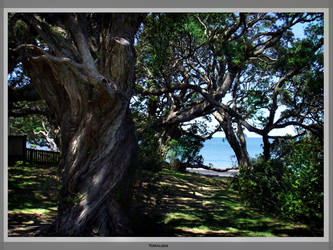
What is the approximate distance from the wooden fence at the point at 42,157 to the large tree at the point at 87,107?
5303 millimetres

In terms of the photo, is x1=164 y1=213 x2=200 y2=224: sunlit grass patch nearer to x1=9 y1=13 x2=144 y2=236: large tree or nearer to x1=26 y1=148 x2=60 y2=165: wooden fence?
x1=9 y1=13 x2=144 y2=236: large tree

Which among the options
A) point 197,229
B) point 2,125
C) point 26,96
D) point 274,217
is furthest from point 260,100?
point 2,125

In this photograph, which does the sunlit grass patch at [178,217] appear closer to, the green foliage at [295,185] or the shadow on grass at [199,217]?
the shadow on grass at [199,217]

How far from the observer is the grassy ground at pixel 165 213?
18.1 ft

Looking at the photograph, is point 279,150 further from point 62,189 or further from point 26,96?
point 26,96

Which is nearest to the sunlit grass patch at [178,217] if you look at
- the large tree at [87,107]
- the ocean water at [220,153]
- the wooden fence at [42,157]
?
the large tree at [87,107]

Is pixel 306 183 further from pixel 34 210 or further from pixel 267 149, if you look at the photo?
pixel 34 210

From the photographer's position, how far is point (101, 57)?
5.47 meters

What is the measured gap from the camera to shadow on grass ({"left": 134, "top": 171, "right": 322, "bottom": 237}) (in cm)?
554

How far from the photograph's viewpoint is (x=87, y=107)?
17.0ft

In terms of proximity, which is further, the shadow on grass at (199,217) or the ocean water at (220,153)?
the ocean water at (220,153)

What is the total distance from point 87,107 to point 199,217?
3.72 meters

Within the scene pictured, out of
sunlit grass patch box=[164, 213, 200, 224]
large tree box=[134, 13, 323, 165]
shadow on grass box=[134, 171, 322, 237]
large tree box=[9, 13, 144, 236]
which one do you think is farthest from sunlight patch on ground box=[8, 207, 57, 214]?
large tree box=[134, 13, 323, 165]

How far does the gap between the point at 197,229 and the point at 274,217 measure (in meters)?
2.01
